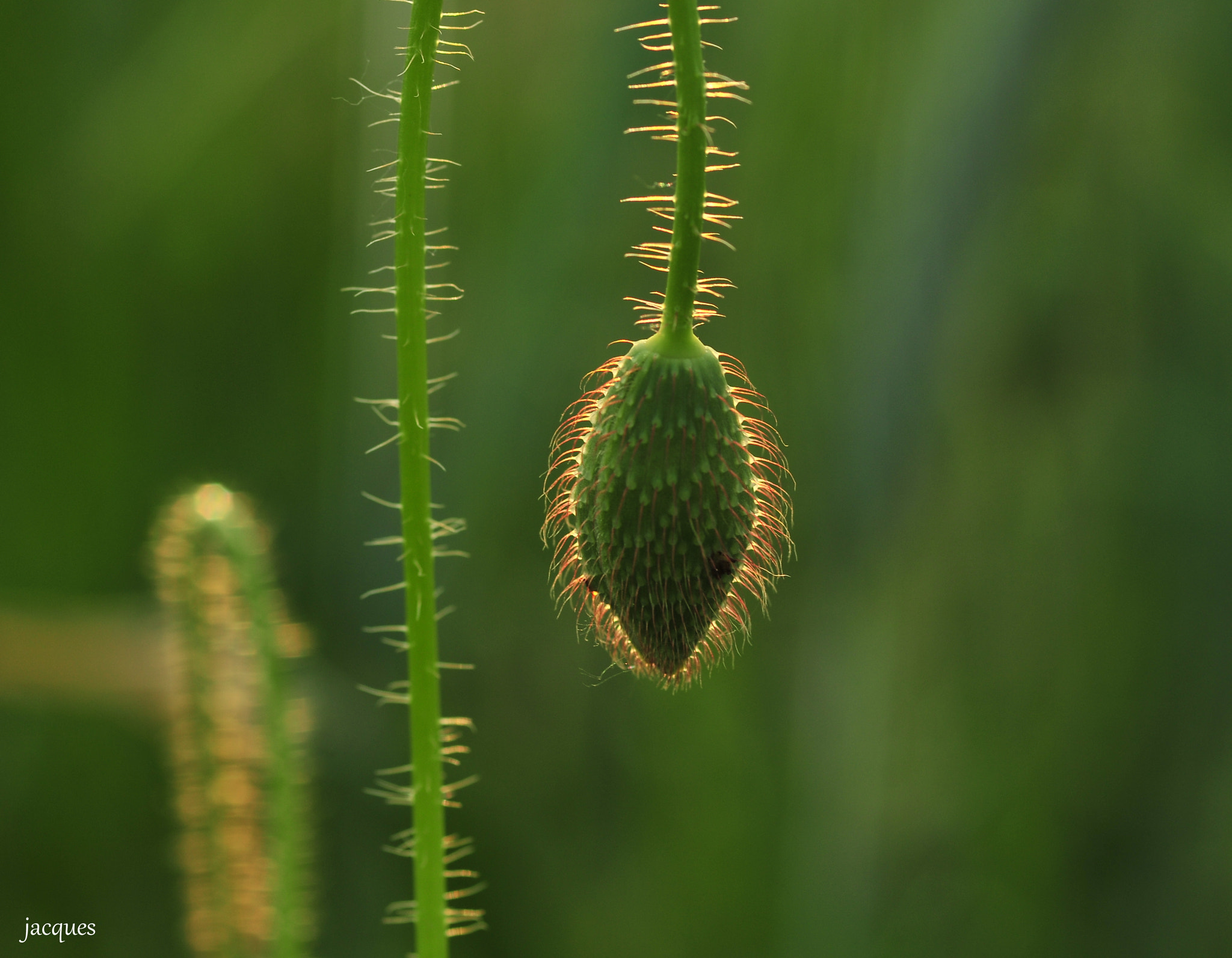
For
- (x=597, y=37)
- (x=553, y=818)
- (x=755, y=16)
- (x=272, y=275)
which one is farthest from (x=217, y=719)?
(x=755, y=16)

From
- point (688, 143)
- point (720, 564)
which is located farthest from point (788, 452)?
point (688, 143)

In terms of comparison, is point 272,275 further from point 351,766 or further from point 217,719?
point 217,719

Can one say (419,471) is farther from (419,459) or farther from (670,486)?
(670,486)

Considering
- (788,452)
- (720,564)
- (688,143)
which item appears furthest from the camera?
(788,452)

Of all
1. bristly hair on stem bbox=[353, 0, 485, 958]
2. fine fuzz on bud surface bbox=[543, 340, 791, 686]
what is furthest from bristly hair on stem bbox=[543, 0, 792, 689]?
bristly hair on stem bbox=[353, 0, 485, 958]

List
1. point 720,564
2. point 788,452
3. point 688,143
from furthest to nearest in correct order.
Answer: point 788,452, point 720,564, point 688,143

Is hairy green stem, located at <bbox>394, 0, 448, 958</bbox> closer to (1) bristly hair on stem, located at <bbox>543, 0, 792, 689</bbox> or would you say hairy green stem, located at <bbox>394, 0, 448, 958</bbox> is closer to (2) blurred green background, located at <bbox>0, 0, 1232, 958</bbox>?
(1) bristly hair on stem, located at <bbox>543, 0, 792, 689</bbox>
